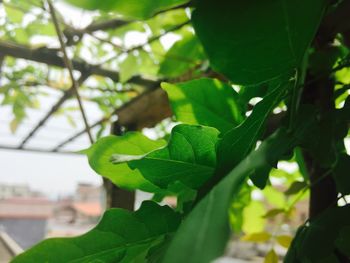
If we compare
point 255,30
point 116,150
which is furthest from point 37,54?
point 255,30

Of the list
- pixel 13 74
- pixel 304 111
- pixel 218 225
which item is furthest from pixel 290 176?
pixel 13 74

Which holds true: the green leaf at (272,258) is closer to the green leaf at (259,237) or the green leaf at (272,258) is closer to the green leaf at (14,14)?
the green leaf at (259,237)

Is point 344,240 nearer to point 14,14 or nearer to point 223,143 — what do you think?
point 223,143

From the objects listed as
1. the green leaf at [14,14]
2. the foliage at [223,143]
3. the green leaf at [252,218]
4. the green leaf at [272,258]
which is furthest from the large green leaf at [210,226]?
the green leaf at [14,14]

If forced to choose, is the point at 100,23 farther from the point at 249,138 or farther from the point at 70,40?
the point at 249,138

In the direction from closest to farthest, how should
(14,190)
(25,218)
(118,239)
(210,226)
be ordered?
1. (210,226)
2. (118,239)
3. (25,218)
4. (14,190)

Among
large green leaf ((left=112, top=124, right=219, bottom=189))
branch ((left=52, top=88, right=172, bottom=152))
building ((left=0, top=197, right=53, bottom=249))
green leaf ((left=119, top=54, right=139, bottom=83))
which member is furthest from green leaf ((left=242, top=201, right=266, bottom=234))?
building ((left=0, top=197, right=53, bottom=249))

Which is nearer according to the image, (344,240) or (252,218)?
(344,240)
